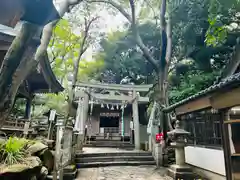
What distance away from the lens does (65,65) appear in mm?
18797

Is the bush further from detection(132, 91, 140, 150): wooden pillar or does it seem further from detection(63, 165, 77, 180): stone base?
detection(132, 91, 140, 150): wooden pillar

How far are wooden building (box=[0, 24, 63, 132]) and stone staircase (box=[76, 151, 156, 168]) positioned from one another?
327 centimetres

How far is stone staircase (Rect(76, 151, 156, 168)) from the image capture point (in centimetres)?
878

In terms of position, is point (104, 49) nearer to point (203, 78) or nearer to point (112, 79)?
point (112, 79)

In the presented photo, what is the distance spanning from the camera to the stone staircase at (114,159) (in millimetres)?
8781

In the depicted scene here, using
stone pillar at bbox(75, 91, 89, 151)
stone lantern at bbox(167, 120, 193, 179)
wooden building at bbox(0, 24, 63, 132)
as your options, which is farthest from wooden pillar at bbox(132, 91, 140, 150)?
stone lantern at bbox(167, 120, 193, 179)

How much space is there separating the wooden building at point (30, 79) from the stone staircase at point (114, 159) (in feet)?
10.7

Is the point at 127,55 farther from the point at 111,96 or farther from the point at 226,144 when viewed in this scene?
the point at 226,144

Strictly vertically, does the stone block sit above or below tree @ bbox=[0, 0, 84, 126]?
below

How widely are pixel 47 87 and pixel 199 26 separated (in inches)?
439

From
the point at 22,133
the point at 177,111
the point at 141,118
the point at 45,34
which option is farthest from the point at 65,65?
the point at 45,34

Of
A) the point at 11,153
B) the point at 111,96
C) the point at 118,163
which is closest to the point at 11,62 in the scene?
the point at 11,153

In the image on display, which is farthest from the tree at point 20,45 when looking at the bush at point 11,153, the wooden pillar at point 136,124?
the wooden pillar at point 136,124

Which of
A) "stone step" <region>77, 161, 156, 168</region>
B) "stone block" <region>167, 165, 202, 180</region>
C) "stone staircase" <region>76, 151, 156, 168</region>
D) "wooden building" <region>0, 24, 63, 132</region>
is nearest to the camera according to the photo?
"wooden building" <region>0, 24, 63, 132</region>
